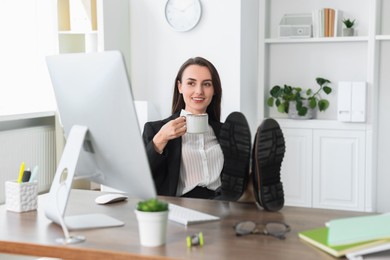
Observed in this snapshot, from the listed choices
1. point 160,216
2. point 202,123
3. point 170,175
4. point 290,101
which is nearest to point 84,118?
point 160,216

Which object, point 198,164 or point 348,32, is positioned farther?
point 348,32

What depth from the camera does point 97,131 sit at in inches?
69.3

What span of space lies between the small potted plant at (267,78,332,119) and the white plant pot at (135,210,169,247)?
3.31 meters

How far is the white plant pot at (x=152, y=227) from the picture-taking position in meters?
1.55

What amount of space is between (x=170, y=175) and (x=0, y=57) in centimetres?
250

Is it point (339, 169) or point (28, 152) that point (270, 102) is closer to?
point (339, 169)

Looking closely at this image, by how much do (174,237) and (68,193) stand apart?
1.10 feet

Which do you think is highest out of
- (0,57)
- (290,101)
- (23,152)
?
(0,57)

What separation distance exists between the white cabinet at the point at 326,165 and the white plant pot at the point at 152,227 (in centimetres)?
325

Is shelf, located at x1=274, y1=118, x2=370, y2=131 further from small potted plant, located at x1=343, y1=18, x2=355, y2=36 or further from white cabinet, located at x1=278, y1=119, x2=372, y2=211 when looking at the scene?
small potted plant, located at x1=343, y1=18, x2=355, y2=36

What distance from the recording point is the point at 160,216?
156 cm

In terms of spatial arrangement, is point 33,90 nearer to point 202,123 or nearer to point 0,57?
point 0,57

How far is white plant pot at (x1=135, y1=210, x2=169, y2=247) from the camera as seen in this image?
1.55 meters

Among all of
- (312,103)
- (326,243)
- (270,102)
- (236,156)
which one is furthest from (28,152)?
(326,243)
